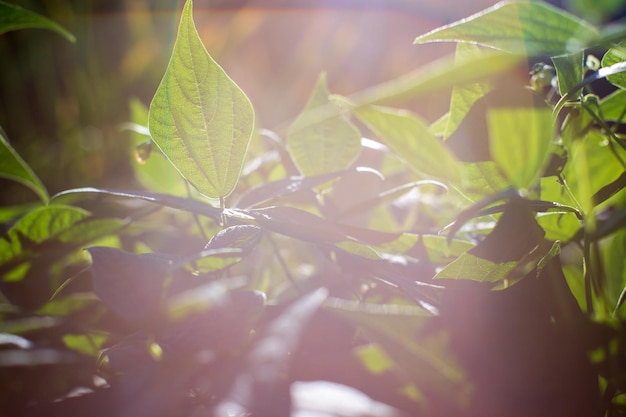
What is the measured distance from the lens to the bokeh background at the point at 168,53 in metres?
1.87

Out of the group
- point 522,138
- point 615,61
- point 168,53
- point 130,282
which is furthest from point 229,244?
point 168,53

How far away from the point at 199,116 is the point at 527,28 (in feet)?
0.70

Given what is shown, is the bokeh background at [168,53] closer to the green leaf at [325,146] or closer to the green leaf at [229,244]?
the green leaf at [325,146]

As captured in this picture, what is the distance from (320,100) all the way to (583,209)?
9.1 inches

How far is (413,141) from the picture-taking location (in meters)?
0.26

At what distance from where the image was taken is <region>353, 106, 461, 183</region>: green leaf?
257 millimetres

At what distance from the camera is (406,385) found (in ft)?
0.90

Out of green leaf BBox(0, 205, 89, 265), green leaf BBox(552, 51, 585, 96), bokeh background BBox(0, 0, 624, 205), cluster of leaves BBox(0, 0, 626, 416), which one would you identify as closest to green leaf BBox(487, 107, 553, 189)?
cluster of leaves BBox(0, 0, 626, 416)

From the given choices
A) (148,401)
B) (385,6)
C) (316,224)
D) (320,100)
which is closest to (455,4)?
(385,6)

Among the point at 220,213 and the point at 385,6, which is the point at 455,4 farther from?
the point at 220,213

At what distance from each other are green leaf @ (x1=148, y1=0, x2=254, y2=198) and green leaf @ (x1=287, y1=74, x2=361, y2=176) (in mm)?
84

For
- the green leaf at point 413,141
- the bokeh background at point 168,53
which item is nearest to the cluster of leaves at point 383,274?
the green leaf at point 413,141

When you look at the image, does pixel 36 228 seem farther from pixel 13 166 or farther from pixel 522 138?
pixel 522 138

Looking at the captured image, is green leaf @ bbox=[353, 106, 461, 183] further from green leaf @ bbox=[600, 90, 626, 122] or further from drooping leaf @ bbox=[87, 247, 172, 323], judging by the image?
green leaf @ bbox=[600, 90, 626, 122]
